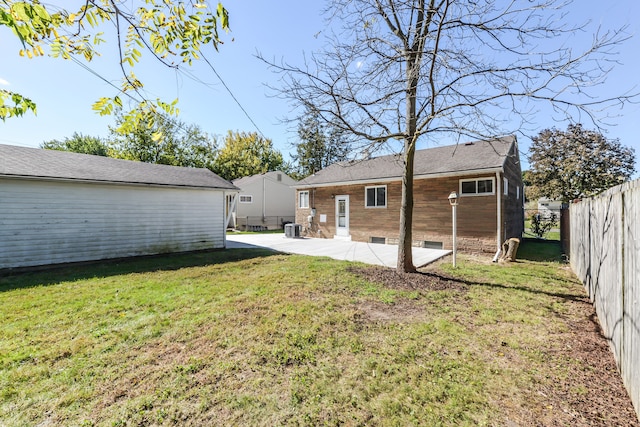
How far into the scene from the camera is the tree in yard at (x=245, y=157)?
100 feet

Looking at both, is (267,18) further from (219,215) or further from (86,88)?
(219,215)

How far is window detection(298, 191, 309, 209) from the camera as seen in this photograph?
16.0 meters

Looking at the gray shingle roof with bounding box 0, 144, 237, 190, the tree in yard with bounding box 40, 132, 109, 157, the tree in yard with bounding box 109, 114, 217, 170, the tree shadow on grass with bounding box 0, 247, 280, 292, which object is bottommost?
the tree shadow on grass with bounding box 0, 247, 280, 292

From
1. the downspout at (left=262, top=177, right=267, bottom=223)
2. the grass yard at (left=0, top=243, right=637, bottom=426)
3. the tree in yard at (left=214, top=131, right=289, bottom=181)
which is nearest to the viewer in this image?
the grass yard at (left=0, top=243, right=637, bottom=426)

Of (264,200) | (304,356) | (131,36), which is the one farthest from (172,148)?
(304,356)

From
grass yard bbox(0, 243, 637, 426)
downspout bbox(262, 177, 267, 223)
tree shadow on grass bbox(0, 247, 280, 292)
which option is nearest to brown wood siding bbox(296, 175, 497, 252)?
grass yard bbox(0, 243, 637, 426)

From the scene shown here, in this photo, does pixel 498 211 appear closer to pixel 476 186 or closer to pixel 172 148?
pixel 476 186

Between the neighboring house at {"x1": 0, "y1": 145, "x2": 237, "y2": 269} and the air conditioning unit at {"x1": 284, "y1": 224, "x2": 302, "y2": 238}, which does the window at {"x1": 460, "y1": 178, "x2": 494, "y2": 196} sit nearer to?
the air conditioning unit at {"x1": 284, "y1": 224, "x2": 302, "y2": 238}

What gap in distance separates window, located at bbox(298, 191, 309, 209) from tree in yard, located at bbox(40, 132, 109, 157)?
33.2m

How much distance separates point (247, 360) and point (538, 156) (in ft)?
90.0

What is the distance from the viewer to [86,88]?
313 cm

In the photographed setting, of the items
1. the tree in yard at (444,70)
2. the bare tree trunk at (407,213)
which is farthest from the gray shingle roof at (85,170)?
the bare tree trunk at (407,213)

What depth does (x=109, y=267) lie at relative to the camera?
7777mm

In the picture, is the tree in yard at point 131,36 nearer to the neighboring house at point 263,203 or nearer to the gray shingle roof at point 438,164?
the gray shingle roof at point 438,164
